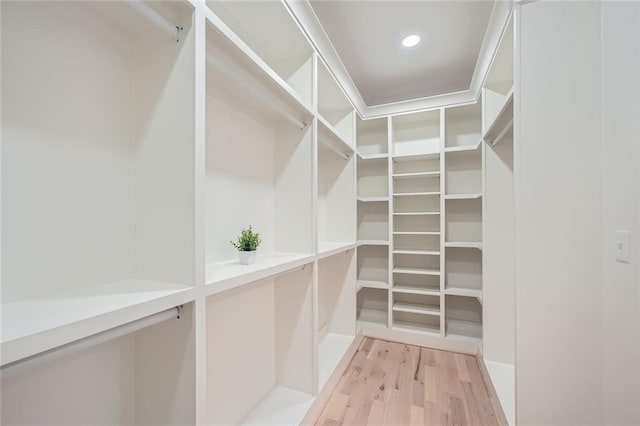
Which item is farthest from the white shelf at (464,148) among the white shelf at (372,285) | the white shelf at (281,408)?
the white shelf at (281,408)

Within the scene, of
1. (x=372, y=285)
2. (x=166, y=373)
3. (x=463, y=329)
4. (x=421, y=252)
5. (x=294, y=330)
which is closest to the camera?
(x=166, y=373)

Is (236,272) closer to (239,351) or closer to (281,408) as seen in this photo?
(239,351)

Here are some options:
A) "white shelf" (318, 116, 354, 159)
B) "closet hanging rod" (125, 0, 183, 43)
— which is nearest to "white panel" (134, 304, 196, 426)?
"closet hanging rod" (125, 0, 183, 43)

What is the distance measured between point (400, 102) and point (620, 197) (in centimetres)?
199

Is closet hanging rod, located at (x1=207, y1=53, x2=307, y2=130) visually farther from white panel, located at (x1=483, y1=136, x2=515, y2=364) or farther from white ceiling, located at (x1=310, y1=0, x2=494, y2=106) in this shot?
white panel, located at (x1=483, y1=136, x2=515, y2=364)

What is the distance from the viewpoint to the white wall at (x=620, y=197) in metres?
1.04

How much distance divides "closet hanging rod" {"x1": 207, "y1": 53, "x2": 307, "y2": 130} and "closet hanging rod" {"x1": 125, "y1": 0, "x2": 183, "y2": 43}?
128 millimetres

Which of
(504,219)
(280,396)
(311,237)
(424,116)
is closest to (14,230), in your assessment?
(311,237)

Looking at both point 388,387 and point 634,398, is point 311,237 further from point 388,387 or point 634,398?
point 634,398

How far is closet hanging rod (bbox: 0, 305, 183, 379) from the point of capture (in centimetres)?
51

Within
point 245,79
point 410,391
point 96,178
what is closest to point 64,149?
point 96,178

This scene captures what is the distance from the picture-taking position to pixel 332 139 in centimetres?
230

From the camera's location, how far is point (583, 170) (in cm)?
125

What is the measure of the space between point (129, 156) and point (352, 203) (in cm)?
199
